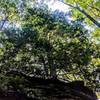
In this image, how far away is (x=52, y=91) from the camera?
614 inches

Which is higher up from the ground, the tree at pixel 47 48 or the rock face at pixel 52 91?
the tree at pixel 47 48

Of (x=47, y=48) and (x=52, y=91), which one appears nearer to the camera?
(x=52, y=91)

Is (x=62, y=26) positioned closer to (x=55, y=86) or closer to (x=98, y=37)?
(x=55, y=86)

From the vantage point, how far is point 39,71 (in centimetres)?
1819

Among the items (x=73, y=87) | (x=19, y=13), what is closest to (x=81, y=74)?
(x=73, y=87)

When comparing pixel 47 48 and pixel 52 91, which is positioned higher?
pixel 47 48

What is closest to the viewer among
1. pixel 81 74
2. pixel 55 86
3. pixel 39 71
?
pixel 55 86

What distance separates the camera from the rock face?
14.2 metres

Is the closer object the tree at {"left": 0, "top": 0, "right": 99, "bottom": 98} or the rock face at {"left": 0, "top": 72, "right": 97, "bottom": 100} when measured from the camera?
the rock face at {"left": 0, "top": 72, "right": 97, "bottom": 100}

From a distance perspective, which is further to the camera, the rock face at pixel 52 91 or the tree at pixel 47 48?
the tree at pixel 47 48

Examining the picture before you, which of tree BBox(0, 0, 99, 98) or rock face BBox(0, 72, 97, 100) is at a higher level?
tree BBox(0, 0, 99, 98)

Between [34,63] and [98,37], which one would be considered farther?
[98,37]

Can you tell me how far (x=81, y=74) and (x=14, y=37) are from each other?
5093mm

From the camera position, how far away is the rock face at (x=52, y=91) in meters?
14.2
